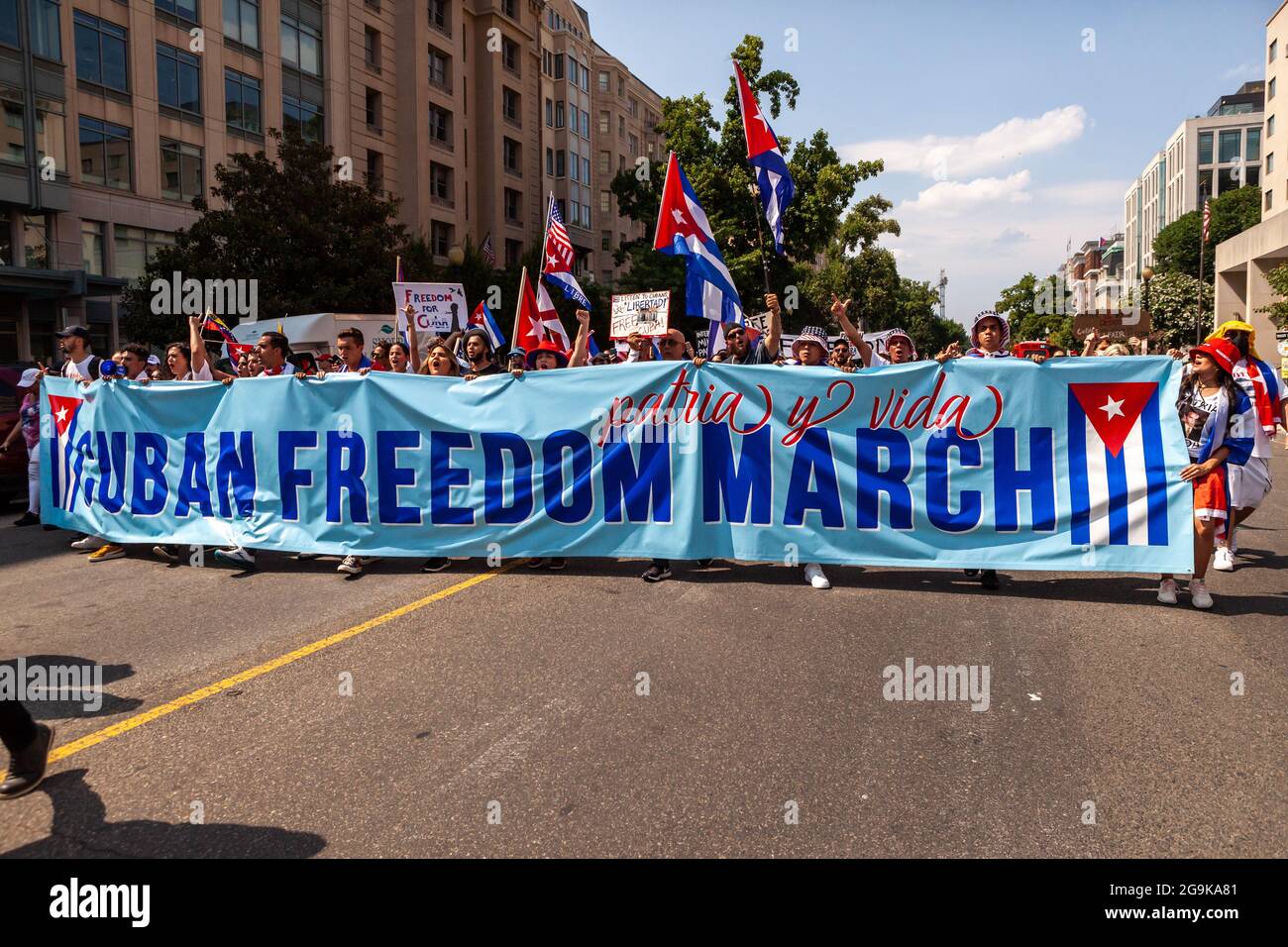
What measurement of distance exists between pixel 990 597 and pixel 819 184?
107 feet

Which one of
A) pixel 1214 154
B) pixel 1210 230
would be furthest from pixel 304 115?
pixel 1214 154

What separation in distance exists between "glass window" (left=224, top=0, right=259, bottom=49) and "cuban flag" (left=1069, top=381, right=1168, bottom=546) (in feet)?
115

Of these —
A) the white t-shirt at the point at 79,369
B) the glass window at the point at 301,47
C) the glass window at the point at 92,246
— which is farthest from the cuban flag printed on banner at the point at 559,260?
the glass window at the point at 301,47

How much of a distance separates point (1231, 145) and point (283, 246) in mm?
Result: 102302

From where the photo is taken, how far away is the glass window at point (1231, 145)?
95.1 metres

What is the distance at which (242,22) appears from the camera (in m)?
33.6

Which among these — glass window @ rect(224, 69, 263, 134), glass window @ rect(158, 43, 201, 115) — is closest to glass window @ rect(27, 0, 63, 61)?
glass window @ rect(158, 43, 201, 115)

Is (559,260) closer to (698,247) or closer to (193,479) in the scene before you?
(698,247)

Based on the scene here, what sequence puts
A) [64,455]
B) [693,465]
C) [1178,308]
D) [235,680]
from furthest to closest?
1. [1178,308]
2. [64,455]
3. [693,465]
4. [235,680]

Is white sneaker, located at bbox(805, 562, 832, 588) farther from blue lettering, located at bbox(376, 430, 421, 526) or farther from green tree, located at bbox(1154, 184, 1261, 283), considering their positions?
green tree, located at bbox(1154, 184, 1261, 283)

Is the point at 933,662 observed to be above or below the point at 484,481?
below

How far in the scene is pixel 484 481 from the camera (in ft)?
24.7
